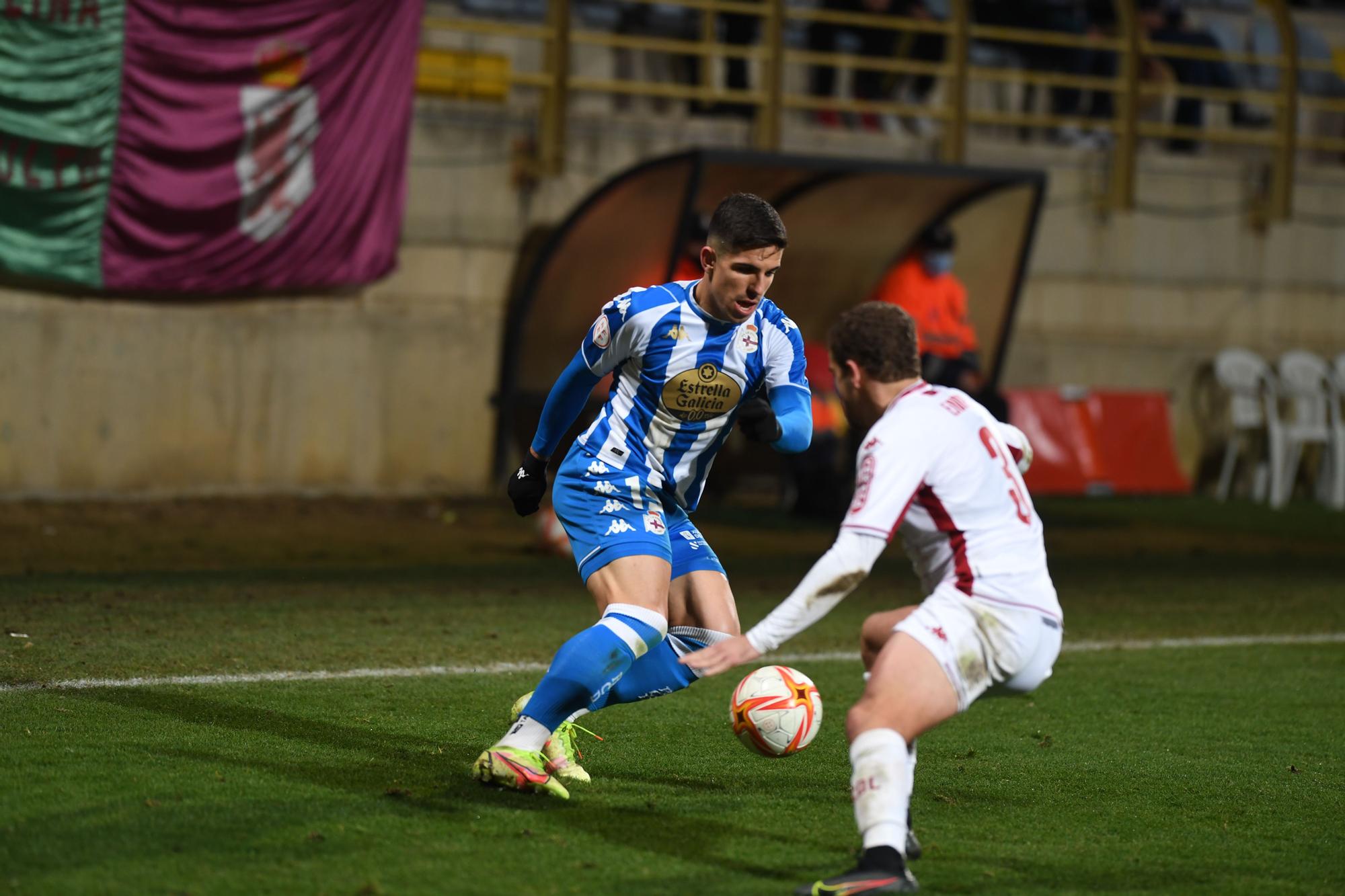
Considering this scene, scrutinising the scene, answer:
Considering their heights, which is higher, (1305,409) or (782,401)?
(782,401)

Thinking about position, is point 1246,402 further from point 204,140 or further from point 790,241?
point 204,140

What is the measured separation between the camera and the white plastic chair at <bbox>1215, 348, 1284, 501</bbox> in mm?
16688

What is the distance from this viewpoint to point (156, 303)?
42.3 ft

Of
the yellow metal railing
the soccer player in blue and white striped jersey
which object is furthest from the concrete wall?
the soccer player in blue and white striped jersey

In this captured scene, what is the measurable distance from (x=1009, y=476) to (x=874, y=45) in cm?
1232

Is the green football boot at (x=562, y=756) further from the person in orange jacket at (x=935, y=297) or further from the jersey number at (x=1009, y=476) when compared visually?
the person in orange jacket at (x=935, y=297)

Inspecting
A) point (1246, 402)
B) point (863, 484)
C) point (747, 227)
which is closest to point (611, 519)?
point (747, 227)

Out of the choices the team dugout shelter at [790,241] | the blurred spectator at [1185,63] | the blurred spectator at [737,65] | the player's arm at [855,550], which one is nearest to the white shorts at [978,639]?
the player's arm at [855,550]

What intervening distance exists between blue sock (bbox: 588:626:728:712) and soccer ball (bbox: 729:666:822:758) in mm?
266

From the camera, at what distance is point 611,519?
515cm

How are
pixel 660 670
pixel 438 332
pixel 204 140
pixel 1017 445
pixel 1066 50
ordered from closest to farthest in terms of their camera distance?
pixel 1017 445, pixel 660 670, pixel 204 140, pixel 438 332, pixel 1066 50

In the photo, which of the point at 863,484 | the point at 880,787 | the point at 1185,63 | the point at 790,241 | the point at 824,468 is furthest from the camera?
the point at 1185,63

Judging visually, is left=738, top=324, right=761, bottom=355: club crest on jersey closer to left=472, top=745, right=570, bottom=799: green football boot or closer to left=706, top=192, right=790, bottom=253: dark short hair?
left=706, top=192, right=790, bottom=253: dark short hair

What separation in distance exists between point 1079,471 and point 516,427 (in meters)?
5.15
